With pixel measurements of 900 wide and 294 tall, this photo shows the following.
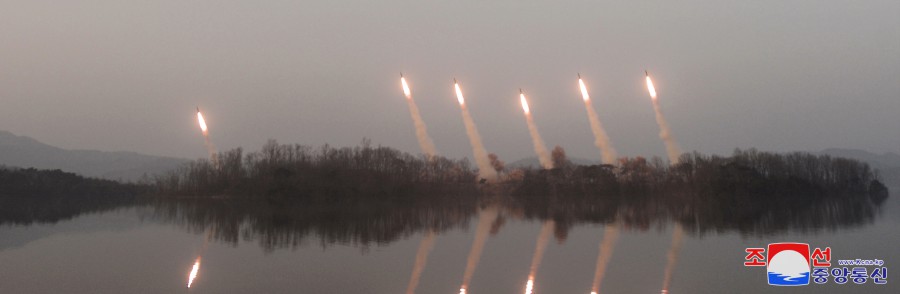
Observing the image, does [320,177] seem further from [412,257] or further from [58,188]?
[412,257]

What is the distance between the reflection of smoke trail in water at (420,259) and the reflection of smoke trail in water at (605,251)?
10.9 ft

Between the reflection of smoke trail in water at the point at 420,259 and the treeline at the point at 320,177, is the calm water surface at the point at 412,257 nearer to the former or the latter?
the reflection of smoke trail in water at the point at 420,259

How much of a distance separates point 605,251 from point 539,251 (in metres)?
1.79

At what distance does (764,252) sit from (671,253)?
231cm

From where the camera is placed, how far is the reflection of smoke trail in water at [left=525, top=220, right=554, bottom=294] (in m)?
13.2

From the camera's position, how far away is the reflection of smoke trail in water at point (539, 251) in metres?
13.2

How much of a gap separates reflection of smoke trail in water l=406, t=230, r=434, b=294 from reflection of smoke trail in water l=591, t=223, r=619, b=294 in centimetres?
333

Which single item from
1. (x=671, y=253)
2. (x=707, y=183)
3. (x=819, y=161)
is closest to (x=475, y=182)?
(x=707, y=183)

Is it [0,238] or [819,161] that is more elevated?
[819,161]

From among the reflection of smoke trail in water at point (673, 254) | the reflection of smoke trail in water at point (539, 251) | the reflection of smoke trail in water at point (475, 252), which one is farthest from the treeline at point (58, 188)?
the reflection of smoke trail in water at point (673, 254)

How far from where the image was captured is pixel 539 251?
1875 cm

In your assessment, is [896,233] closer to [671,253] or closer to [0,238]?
[671,253]

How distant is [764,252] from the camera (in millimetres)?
17750

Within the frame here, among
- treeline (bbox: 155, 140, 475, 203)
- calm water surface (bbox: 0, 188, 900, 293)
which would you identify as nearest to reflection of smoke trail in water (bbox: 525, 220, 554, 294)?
calm water surface (bbox: 0, 188, 900, 293)
